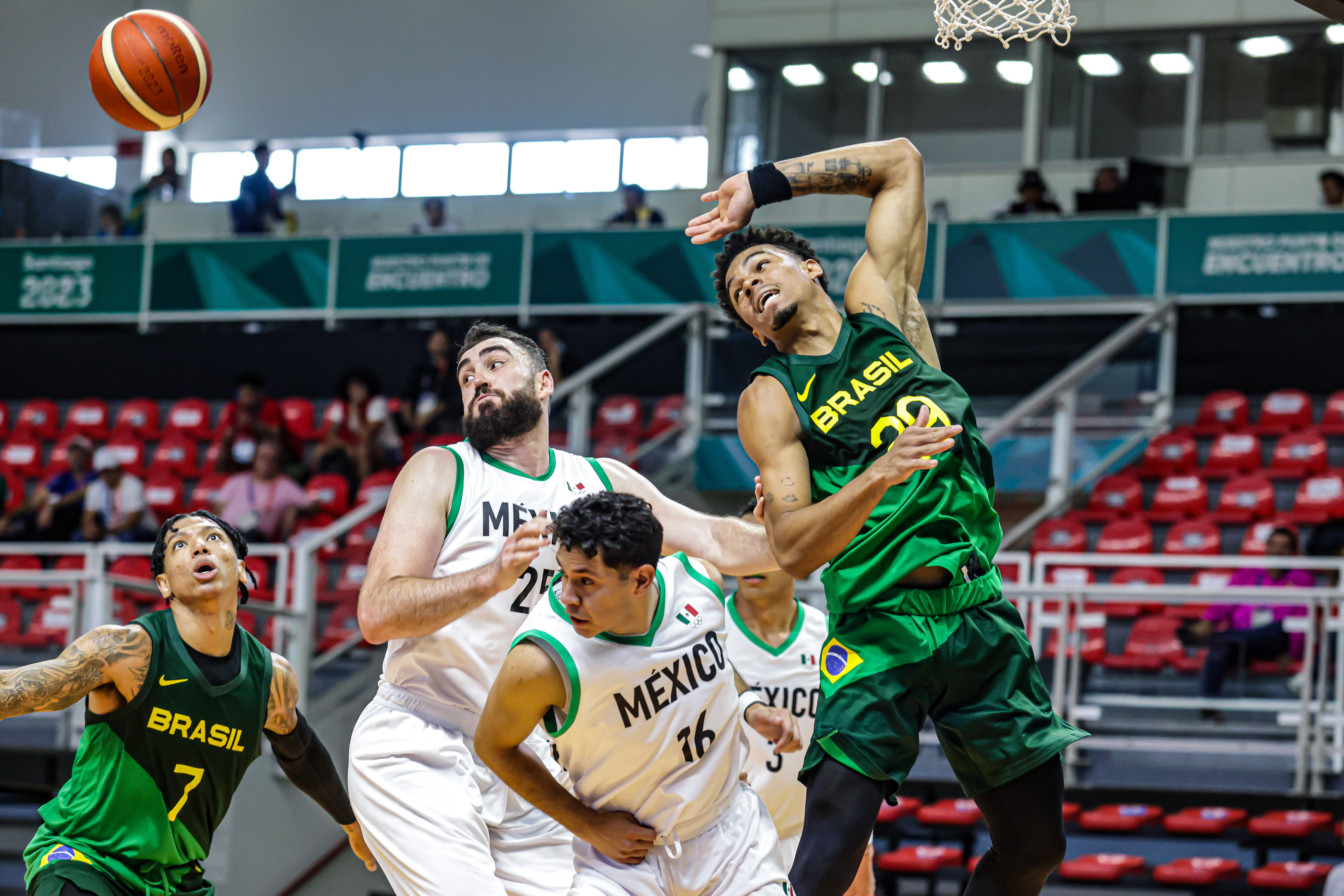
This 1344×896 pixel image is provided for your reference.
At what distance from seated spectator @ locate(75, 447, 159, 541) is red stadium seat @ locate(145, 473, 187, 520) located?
0.17m

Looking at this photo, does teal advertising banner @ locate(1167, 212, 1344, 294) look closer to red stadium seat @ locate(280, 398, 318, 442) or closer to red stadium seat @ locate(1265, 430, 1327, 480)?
red stadium seat @ locate(1265, 430, 1327, 480)

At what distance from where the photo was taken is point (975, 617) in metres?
4.16

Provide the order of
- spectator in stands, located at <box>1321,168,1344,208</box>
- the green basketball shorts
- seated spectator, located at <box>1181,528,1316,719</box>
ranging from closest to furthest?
the green basketball shorts
seated spectator, located at <box>1181,528,1316,719</box>
spectator in stands, located at <box>1321,168,1344,208</box>

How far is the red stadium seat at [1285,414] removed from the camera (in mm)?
13305

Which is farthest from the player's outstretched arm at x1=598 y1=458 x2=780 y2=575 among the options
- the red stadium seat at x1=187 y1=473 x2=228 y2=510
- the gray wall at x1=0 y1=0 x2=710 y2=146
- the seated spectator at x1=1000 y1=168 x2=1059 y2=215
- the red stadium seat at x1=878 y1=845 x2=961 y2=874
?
the gray wall at x1=0 y1=0 x2=710 y2=146

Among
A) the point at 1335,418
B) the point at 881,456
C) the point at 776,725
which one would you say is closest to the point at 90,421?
the point at 1335,418

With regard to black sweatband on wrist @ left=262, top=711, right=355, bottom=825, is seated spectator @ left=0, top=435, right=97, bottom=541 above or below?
above

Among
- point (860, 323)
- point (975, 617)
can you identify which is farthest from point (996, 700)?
point (860, 323)

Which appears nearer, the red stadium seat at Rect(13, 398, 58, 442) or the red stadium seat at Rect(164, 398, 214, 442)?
the red stadium seat at Rect(164, 398, 214, 442)

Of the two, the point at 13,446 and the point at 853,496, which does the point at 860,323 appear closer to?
the point at 853,496

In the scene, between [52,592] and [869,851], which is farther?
[52,592]

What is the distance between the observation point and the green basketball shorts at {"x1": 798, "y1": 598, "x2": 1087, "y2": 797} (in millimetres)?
4035

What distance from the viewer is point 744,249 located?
445cm

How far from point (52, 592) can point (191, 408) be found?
6.40 metres
